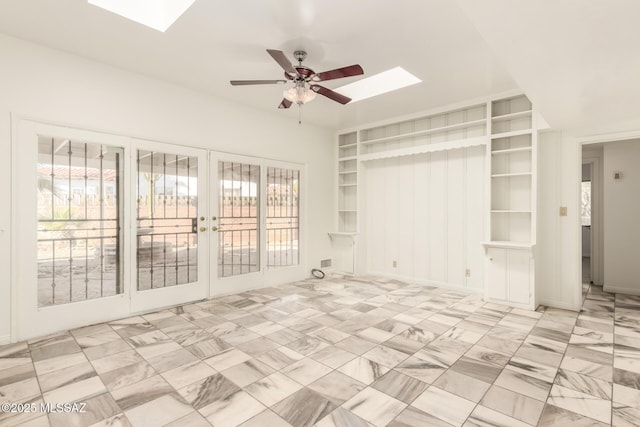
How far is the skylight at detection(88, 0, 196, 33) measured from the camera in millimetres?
2613

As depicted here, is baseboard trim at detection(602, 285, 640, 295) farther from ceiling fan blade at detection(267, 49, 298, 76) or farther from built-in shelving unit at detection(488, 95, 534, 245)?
ceiling fan blade at detection(267, 49, 298, 76)

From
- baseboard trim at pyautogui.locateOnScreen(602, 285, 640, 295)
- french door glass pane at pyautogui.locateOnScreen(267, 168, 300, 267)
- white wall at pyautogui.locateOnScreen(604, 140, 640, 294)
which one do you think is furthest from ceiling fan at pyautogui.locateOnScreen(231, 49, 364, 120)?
baseboard trim at pyautogui.locateOnScreen(602, 285, 640, 295)

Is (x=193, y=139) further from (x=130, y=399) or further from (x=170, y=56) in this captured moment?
(x=130, y=399)

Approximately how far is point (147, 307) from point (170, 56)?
9.49ft

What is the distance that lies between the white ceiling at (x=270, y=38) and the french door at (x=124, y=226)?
3.01 feet

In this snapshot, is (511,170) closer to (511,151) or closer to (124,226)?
(511,151)

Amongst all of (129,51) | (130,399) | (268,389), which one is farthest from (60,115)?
(268,389)

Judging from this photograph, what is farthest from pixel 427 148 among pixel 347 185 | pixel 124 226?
pixel 124 226

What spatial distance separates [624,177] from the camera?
15.6 feet

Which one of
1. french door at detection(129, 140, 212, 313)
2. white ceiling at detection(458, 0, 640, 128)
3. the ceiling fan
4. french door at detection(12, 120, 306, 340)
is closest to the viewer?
white ceiling at detection(458, 0, 640, 128)

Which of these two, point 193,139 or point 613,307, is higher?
point 193,139

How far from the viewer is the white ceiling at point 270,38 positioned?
2564 millimetres

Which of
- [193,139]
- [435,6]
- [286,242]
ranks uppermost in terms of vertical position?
[435,6]

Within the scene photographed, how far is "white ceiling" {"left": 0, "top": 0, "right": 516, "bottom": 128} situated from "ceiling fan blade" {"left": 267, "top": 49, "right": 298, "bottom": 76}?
1.15ft
